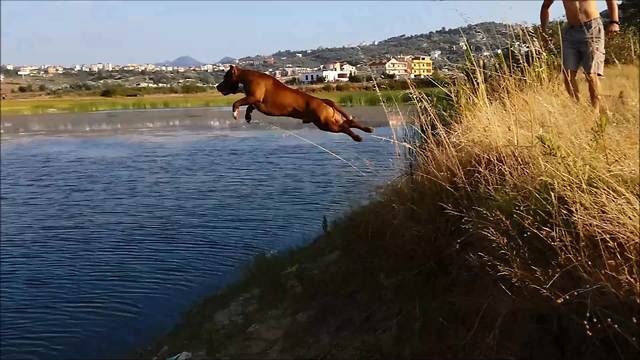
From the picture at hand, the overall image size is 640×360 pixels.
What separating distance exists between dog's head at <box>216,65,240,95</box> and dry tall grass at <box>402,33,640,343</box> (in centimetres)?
323

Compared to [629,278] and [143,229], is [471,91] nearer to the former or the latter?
[629,278]

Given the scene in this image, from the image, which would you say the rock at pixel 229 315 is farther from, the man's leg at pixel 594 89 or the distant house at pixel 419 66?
the man's leg at pixel 594 89

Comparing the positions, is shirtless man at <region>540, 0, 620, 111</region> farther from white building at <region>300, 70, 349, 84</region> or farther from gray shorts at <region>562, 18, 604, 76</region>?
white building at <region>300, 70, 349, 84</region>

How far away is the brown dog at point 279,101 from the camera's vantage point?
6.17ft

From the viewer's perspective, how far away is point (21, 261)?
55.8 ft

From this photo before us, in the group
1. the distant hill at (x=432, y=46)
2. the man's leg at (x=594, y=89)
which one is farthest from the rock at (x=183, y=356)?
the man's leg at (x=594, y=89)

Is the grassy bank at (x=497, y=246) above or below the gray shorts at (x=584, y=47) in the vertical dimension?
below

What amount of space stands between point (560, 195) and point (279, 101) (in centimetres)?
348

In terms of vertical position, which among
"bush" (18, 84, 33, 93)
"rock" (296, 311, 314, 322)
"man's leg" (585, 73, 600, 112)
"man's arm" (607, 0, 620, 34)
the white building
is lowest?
"rock" (296, 311, 314, 322)

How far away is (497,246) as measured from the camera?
5.11 m

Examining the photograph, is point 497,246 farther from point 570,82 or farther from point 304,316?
point 304,316

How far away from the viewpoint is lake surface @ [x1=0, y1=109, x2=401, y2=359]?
42.0 feet

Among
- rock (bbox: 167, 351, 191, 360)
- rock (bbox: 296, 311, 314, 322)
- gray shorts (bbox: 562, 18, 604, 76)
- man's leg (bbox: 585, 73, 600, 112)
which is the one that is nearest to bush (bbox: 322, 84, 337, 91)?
man's leg (bbox: 585, 73, 600, 112)

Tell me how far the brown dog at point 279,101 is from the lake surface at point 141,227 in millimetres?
3858
